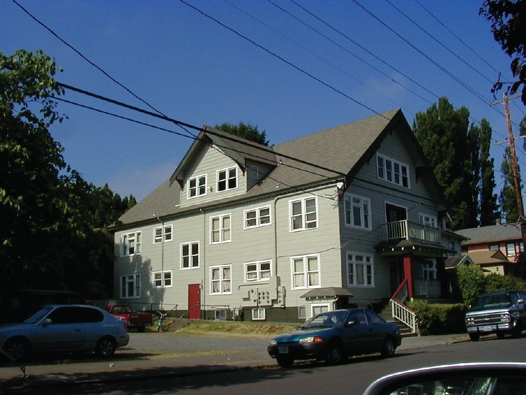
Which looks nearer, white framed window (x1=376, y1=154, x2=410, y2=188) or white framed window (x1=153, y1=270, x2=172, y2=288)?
white framed window (x1=376, y1=154, x2=410, y2=188)

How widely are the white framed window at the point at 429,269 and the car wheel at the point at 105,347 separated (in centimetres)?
2259

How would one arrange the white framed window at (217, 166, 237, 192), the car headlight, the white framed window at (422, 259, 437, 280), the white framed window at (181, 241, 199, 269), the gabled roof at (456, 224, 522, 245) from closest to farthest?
1. the car headlight
2. the white framed window at (217, 166, 237, 192)
3. the white framed window at (422, 259, 437, 280)
4. the white framed window at (181, 241, 199, 269)
5. the gabled roof at (456, 224, 522, 245)

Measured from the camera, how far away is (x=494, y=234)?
65.4 meters

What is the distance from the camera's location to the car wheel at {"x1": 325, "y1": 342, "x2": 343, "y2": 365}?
16.0m

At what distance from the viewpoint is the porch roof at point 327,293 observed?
28.0m

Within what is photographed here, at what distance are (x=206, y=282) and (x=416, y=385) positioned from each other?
110 ft

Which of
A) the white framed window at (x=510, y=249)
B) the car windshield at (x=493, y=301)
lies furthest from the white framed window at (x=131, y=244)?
the white framed window at (x=510, y=249)

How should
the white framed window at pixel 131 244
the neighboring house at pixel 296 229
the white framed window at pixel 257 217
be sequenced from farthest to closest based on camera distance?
the white framed window at pixel 131 244 < the white framed window at pixel 257 217 < the neighboring house at pixel 296 229

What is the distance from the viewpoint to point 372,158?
3328 cm

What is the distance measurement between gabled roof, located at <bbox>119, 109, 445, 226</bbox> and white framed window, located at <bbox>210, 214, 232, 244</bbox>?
98 cm

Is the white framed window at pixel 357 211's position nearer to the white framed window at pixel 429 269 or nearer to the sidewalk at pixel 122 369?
the white framed window at pixel 429 269

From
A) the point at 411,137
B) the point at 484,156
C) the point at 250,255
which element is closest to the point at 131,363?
the point at 250,255

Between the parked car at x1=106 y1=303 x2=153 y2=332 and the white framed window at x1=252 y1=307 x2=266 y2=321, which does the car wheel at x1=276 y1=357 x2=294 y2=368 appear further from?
the parked car at x1=106 y1=303 x2=153 y2=332

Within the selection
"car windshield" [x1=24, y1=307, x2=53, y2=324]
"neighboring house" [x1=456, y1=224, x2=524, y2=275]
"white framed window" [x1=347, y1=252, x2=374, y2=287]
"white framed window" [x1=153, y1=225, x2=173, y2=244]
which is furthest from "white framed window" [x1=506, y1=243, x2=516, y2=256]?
"car windshield" [x1=24, y1=307, x2=53, y2=324]
